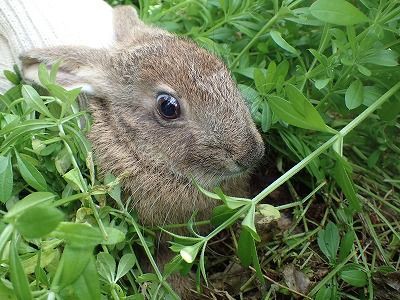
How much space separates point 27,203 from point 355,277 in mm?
1605

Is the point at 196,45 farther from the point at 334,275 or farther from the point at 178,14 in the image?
the point at 334,275

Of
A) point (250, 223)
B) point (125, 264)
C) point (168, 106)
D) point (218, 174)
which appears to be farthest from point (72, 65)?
point (250, 223)

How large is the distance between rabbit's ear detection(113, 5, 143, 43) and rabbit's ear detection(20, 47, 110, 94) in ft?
1.32

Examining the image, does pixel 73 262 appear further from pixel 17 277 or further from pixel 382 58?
pixel 382 58

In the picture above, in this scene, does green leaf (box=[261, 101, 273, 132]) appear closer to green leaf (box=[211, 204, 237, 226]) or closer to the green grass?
the green grass

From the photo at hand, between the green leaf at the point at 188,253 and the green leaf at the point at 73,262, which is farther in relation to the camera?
the green leaf at the point at 188,253

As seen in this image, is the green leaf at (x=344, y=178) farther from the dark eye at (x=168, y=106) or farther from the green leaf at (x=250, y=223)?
the dark eye at (x=168, y=106)

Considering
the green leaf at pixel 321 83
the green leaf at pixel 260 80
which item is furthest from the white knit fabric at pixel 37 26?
the green leaf at pixel 321 83

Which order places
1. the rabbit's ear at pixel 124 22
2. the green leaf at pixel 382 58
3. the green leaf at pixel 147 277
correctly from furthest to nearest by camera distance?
the rabbit's ear at pixel 124 22, the green leaf at pixel 382 58, the green leaf at pixel 147 277

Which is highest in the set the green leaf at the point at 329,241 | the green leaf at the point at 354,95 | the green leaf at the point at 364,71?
the green leaf at the point at 364,71

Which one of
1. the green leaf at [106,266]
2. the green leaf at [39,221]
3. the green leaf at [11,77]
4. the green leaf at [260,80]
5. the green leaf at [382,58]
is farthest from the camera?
the green leaf at [11,77]

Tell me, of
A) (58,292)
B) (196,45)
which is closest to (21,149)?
(58,292)

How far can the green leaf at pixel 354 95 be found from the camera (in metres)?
2.42

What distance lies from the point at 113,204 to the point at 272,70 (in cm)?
107
